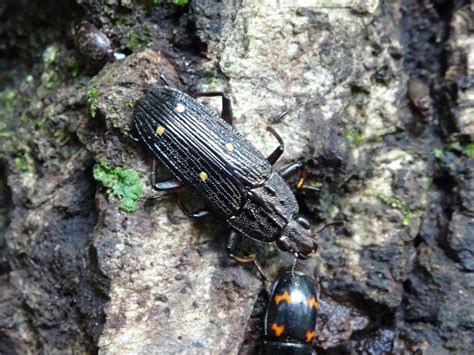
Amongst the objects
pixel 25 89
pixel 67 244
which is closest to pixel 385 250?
pixel 67 244

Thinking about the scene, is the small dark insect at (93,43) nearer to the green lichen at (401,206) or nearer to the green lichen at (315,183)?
the green lichen at (315,183)

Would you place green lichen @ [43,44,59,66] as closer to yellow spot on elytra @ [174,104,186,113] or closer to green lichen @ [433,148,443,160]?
yellow spot on elytra @ [174,104,186,113]

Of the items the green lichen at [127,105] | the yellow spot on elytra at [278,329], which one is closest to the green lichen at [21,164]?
the green lichen at [127,105]

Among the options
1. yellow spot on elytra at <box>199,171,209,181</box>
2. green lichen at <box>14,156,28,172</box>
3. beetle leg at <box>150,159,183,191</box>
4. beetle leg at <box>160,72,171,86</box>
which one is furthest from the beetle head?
green lichen at <box>14,156,28,172</box>

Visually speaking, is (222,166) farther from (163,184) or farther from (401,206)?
(401,206)

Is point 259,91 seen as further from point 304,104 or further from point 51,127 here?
point 51,127

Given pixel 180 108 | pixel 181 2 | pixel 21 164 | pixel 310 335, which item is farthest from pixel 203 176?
pixel 21 164
